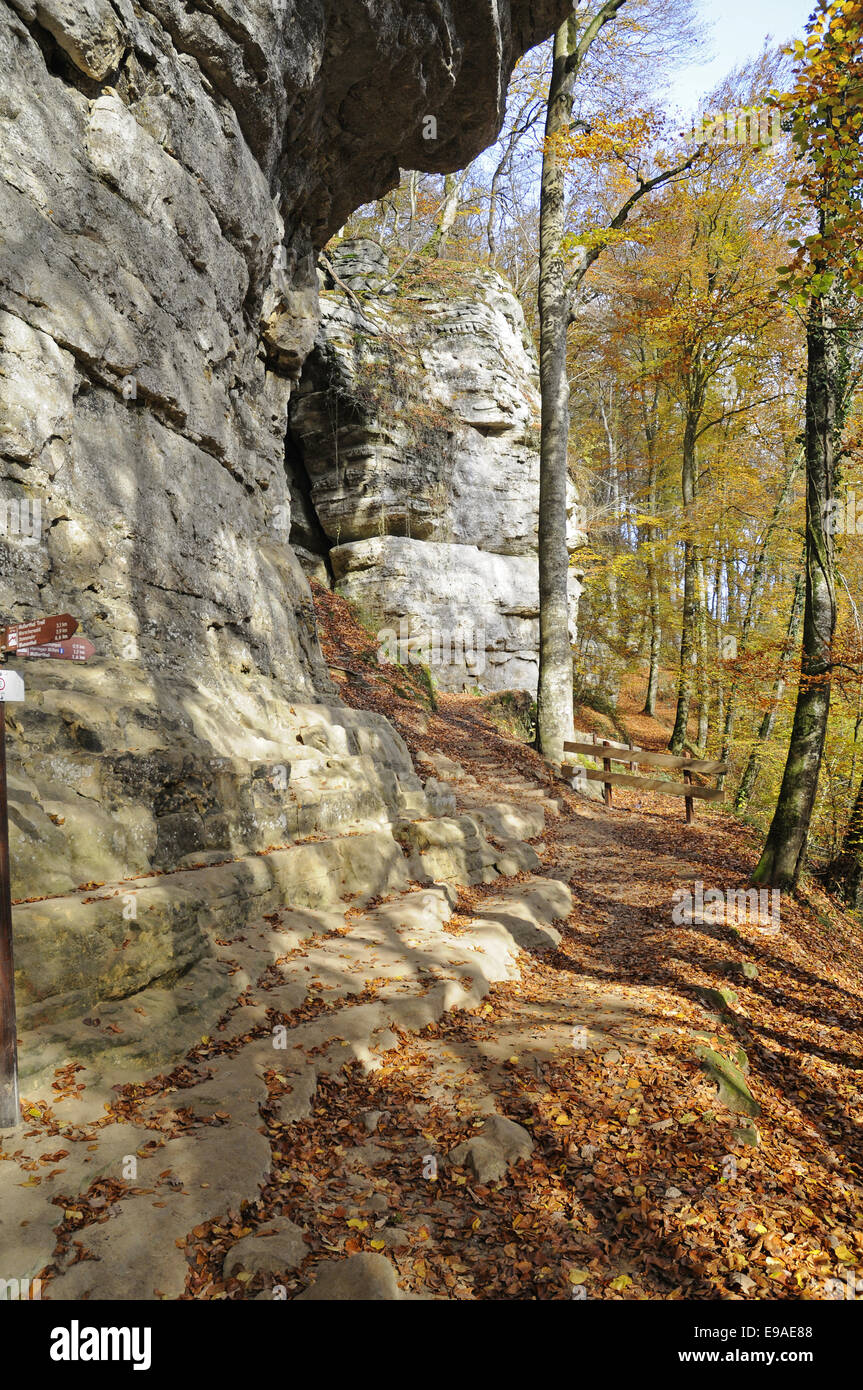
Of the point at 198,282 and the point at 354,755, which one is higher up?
the point at 198,282

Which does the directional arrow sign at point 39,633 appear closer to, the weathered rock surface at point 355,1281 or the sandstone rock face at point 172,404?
the sandstone rock face at point 172,404

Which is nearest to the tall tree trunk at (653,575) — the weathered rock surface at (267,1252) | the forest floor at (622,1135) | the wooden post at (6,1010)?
the forest floor at (622,1135)

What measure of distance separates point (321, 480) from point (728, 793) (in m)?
13.6

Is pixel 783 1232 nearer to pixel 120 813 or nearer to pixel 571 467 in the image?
pixel 120 813

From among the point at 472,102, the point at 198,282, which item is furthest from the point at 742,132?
the point at 198,282

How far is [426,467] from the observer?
66.5ft

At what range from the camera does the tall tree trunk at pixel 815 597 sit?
363 inches

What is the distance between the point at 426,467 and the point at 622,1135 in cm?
1823

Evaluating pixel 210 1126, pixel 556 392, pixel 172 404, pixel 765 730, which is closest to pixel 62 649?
pixel 210 1126

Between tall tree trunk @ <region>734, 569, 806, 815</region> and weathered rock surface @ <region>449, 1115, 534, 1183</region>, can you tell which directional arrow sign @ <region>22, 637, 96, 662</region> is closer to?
weathered rock surface @ <region>449, 1115, 534, 1183</region>

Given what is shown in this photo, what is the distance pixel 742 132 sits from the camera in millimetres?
16078

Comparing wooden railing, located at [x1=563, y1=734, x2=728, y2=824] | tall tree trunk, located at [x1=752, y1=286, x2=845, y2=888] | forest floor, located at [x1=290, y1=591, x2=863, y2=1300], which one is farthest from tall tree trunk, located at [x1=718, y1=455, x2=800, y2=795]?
forest floor, located at [x1=290, y1=591, x2=863, y2=1300]

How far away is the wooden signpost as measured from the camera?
3354 mm

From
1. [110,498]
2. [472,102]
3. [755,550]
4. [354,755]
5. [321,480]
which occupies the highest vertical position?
[472,102]
